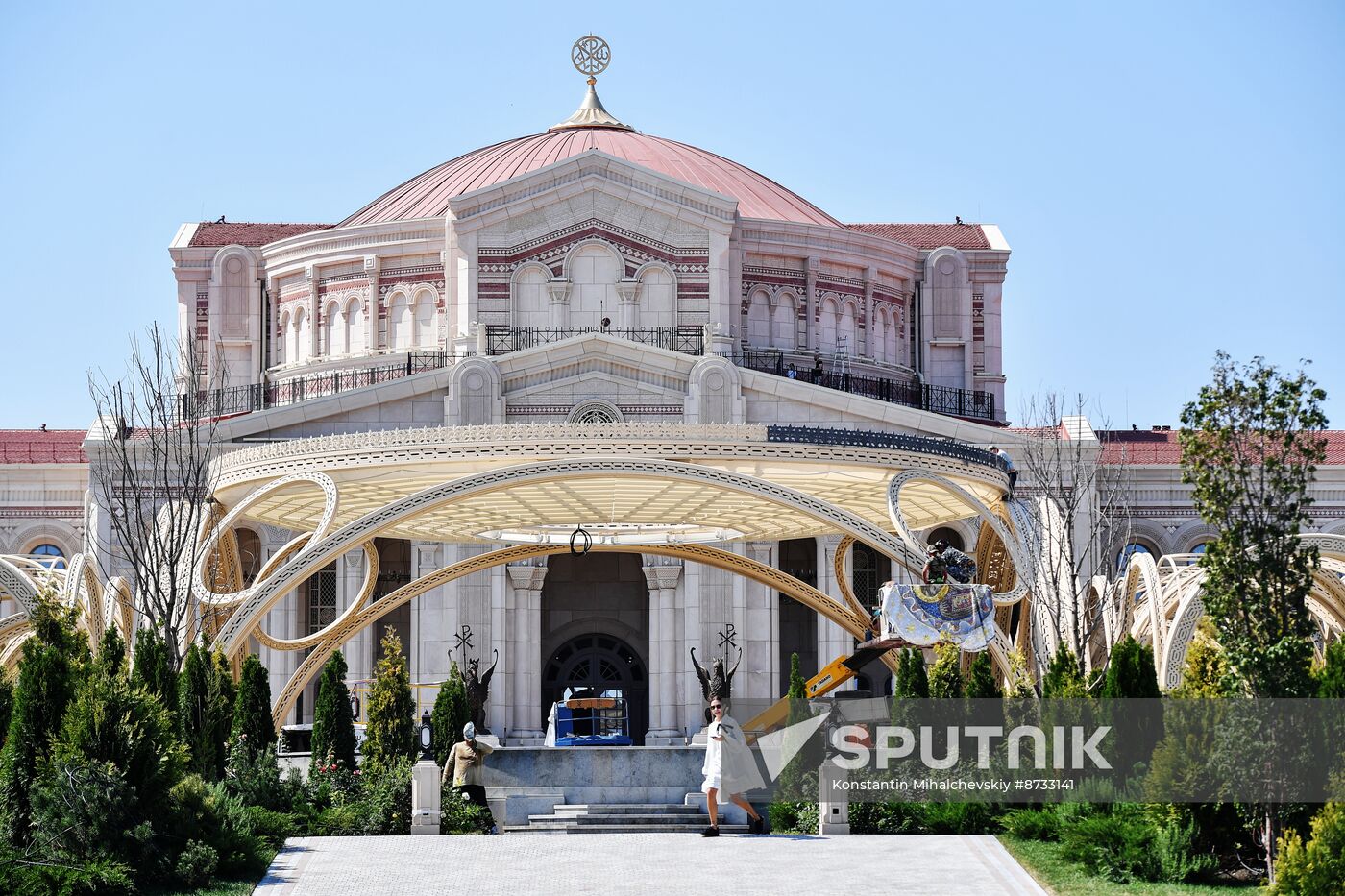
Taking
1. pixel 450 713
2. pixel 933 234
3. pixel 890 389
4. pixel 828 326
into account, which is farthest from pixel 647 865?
pixel 933 234

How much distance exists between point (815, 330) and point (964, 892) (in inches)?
1605

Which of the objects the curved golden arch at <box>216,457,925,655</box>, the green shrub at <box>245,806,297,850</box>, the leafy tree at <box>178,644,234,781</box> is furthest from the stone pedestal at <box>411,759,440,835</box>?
the curved golden arch at <box>216,457,925,655</box>

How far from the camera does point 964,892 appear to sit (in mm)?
21828

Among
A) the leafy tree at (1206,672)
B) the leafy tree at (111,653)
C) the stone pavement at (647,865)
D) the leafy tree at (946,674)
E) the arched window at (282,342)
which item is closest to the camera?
the stone pavement at (647,865)

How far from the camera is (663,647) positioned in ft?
178

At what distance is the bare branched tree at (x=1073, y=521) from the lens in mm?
39406

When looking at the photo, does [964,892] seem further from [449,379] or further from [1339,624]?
[449,379]

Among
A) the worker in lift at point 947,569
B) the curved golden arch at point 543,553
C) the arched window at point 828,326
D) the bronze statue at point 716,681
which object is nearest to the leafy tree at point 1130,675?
the worker in lift at point 947,569

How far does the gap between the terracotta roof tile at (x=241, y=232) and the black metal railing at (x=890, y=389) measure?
16.6m

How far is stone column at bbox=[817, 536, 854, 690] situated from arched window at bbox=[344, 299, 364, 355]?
16.0 meters

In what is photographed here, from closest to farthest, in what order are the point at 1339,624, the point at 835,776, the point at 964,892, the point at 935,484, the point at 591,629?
1. the point at 964,892
2. the point at 835,776
3. the point at 935,484
4. the point at 1339,624
5. the point at 591,629

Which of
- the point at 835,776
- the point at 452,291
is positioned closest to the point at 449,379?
the point at 452,291

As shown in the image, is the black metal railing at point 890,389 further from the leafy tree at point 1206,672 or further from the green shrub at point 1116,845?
the green shrub at point 1116,845

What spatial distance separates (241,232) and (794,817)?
43.5m
